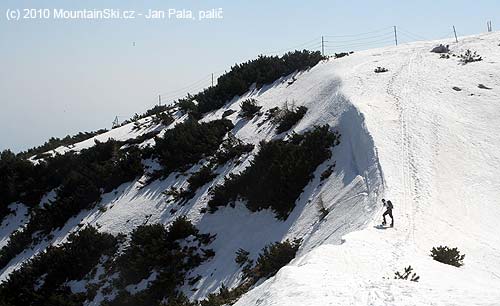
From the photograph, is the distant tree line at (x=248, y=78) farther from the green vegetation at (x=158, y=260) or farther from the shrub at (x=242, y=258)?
the shrub at (x=242, y=258)

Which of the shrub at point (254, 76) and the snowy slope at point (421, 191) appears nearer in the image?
the snowy slope at point (421, 191)

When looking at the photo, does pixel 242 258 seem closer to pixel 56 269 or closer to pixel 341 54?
pixel 56 269

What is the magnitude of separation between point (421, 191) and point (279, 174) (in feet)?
18.9

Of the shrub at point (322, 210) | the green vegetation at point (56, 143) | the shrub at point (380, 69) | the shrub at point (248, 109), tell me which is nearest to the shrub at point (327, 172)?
the shrub at point (322, 210)

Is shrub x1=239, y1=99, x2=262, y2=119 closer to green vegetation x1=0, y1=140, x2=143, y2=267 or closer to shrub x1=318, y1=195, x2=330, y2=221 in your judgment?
green vegetation x1=0, y1=140, x2=143, y2=267

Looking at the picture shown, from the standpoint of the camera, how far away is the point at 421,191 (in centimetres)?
1511

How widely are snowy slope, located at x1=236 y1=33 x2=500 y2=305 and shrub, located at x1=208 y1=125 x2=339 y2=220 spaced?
246cm

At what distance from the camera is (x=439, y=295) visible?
7801 mm

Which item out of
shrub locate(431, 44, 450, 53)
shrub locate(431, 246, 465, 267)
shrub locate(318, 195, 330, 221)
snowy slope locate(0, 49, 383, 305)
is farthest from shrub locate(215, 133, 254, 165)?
shrub locate(431, 44, 450, 53)

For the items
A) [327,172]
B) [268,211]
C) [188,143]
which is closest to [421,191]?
[327,172]

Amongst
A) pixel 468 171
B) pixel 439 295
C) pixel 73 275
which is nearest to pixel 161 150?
pixel 73 275

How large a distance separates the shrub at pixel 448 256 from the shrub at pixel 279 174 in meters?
7.14

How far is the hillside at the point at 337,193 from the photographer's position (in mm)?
9719

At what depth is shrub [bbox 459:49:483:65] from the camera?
94.9 feet
